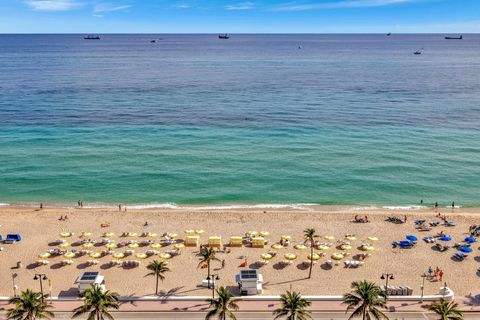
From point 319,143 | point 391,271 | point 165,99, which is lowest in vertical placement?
point 391,271

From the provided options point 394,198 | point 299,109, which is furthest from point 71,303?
point 299,109

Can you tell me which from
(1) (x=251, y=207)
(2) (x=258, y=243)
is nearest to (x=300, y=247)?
(2) (x=258, y=243)

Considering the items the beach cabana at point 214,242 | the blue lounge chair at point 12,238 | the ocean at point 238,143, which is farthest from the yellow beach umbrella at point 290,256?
the blue lounge chair at point 12,238

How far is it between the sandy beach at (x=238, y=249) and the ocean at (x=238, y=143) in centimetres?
585

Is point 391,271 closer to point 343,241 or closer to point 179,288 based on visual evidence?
point 343,241

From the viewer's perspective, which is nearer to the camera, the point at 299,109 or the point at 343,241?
the point at 343,241

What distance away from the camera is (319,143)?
85562 mm

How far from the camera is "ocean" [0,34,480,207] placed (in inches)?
2566

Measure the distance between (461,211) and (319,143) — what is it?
31.8 m

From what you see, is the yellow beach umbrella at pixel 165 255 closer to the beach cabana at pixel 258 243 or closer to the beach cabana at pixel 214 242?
the beach cabana at pixel 214 242

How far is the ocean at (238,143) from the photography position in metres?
65.2

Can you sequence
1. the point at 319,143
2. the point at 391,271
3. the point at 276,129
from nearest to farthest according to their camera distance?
the point at 391,271
the point at 319,143
the point at 276,129

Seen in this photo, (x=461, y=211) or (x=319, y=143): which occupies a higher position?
(x=319, y=143)

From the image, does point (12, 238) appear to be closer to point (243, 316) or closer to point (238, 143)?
point (243, 316)
